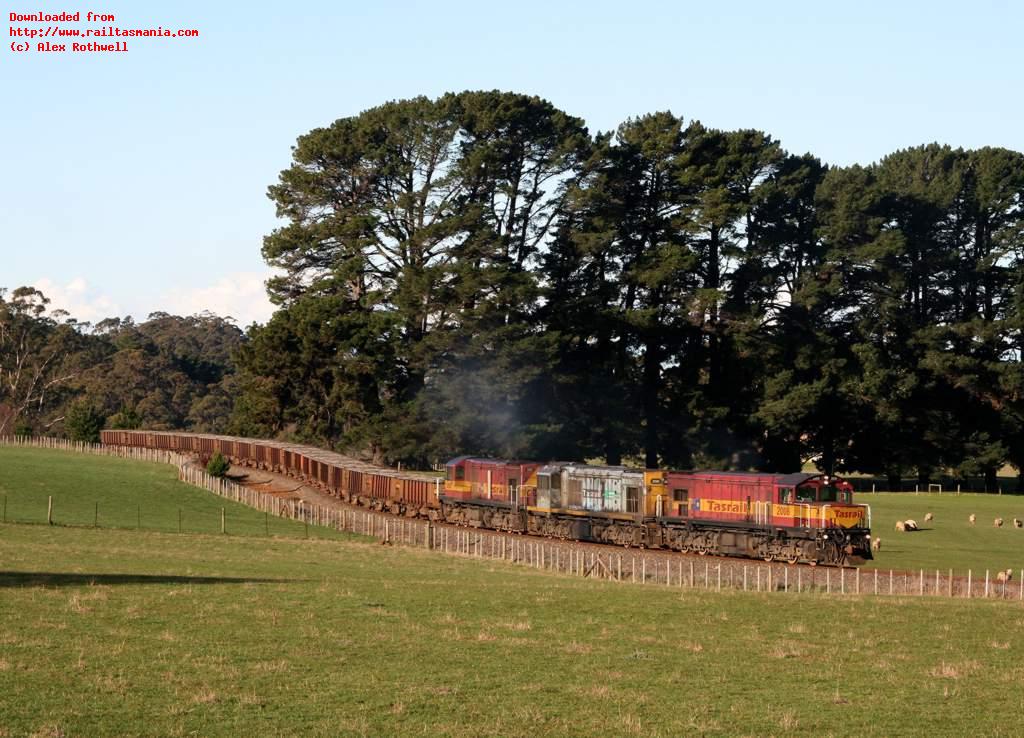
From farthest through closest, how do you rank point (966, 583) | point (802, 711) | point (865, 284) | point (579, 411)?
point (865, 284) < point (579, 411) < point (966, 583) < point (802, 711)

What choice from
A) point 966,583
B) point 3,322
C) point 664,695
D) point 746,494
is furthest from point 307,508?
point 3,322

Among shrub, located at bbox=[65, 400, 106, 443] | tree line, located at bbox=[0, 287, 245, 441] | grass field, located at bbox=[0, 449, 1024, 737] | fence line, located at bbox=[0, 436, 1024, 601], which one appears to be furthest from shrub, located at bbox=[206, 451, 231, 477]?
tree line, located at bbox=[0, 287, 245, 441]

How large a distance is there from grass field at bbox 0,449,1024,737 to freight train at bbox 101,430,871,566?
38.8 feet

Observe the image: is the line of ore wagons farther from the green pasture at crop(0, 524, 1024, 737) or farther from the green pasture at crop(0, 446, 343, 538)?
→ the green pasture at crop(0, 524, 1024, 737)

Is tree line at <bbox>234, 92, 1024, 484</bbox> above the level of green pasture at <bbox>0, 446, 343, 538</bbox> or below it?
above

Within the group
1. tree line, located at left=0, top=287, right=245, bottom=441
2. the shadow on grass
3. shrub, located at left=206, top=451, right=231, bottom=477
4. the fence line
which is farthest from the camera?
tree line, located at left=0, top=287, right=245, bottom=441

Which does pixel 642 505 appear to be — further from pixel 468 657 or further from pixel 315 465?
pixel 468 657

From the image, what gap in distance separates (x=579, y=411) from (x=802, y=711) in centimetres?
8153

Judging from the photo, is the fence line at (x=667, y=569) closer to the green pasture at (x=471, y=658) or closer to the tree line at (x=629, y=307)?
Result: the green pasture at (x=471, y=658)

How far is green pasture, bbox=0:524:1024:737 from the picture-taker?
21.5 m

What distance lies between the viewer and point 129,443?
12144 cm

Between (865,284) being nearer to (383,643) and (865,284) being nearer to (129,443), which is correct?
(129,443)

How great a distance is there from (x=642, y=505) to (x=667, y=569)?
12.4 m

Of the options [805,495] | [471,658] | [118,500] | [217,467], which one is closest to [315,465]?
[217,467]
